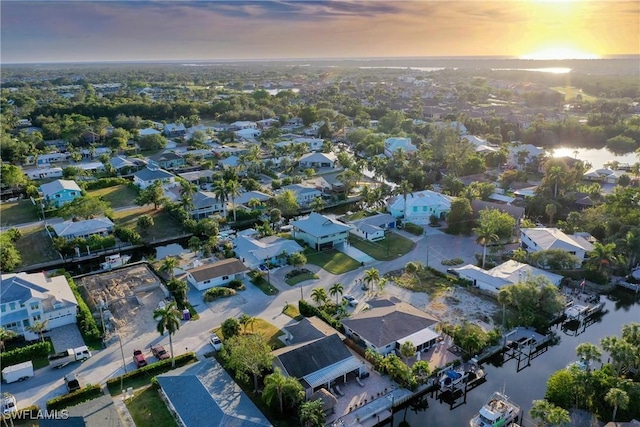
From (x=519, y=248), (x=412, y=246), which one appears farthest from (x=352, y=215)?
(x=519, y=248)

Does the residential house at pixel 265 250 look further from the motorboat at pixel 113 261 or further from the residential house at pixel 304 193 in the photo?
the residential house at pixel 304 193

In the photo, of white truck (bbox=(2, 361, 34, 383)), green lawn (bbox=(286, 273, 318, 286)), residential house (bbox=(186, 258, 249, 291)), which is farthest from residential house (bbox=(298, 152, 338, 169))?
white truck (bbox=(2, 361, 34, 383))

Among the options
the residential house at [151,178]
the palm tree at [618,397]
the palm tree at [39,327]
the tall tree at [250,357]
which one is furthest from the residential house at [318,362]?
the residential house at [151,178]

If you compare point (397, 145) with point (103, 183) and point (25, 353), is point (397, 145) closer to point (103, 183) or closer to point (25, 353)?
point (103, 183)

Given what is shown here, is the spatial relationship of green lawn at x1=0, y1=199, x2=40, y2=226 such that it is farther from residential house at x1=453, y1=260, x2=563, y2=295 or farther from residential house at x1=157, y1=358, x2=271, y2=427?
residential house at x1=453, y1=260, x2=563, y2=295

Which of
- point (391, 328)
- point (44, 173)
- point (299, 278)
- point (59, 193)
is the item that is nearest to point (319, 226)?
point (299, 278)
